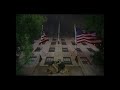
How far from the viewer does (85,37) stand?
608 cm

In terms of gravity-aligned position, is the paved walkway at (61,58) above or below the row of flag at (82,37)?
below

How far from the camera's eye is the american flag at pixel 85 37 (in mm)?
6078

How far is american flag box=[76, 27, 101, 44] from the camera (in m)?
6.08

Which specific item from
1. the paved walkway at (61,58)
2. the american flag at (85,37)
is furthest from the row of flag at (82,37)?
the paved walkway at (61,58)

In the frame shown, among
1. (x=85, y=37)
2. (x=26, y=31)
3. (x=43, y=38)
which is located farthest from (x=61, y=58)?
(x=26, y=31)

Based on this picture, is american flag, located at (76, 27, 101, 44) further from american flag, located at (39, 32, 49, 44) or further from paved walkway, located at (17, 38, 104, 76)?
american flag, located at (39, 32, 49, 44)

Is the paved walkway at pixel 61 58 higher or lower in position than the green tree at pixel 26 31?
lower

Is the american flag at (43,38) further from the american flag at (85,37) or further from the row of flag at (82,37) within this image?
the american flag at (85,37)

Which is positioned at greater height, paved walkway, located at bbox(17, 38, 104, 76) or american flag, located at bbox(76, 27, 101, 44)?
american flag, located at bbox(76, 27, 101, 44)

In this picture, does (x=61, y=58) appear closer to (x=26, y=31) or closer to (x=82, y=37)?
Result: (x=82, y=37)

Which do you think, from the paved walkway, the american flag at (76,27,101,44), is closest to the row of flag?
the american flag at (76,27,101,44)

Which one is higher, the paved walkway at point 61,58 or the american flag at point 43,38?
the american flag at point 43,38

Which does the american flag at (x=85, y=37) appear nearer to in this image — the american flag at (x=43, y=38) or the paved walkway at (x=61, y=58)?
the paved walkway at (x=61, y=58)

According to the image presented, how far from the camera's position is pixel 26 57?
603 centimetres
